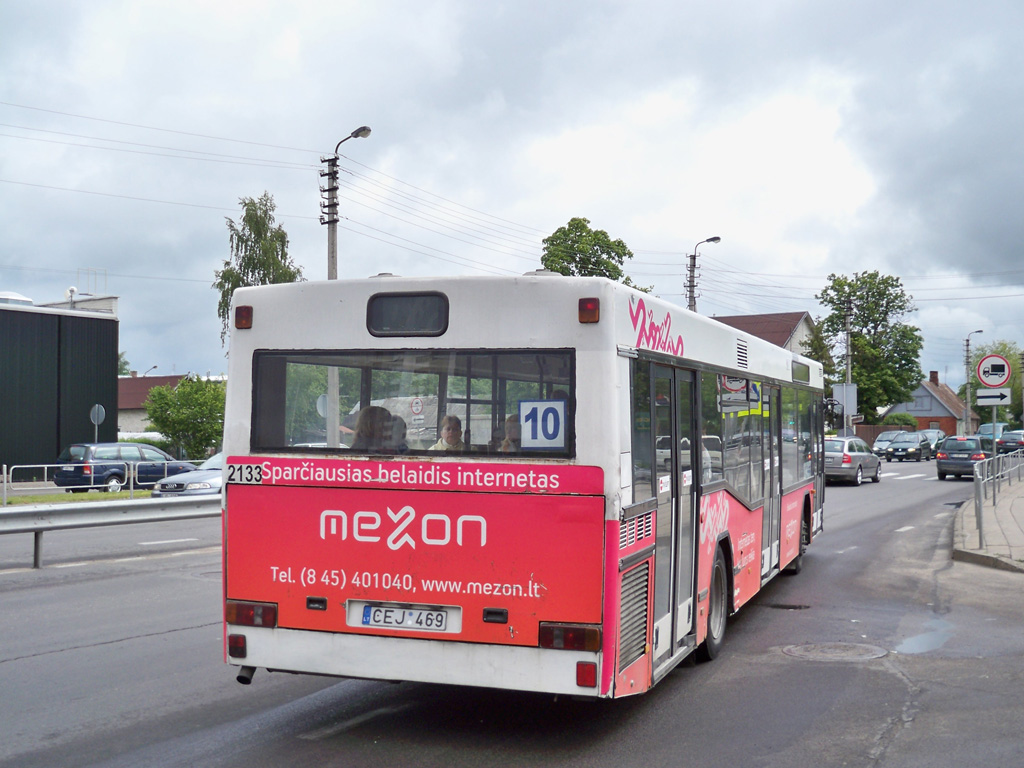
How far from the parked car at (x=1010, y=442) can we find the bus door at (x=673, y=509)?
4658 centimetres

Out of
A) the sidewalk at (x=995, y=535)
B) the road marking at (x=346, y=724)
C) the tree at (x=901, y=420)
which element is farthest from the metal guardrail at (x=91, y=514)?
the tree at (x=901, y=420)

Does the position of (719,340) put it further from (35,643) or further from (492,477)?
(35,643)

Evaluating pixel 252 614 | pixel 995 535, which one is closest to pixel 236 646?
pixel 252 614

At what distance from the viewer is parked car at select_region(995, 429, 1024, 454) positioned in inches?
2013

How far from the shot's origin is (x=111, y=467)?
28.9 m

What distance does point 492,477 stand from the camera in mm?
5555

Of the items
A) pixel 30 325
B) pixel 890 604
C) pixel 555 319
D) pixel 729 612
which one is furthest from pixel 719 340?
pixel 30 325

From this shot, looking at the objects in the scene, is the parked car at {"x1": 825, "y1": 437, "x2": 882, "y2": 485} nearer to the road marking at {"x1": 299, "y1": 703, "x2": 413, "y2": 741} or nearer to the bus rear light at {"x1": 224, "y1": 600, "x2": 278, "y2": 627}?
the road marking at {"x1": 299, "y1": 703, "x2": 413, "y2": 741}

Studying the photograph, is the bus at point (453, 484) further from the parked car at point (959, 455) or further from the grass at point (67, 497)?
the parked car at point (959, 455)

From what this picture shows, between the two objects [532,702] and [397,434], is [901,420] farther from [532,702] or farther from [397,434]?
[397,434]

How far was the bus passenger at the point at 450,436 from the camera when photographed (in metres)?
5.74

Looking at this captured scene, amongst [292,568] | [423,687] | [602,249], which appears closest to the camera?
[292,568]

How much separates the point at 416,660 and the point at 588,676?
95cm

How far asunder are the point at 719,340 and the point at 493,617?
3.46 metres
